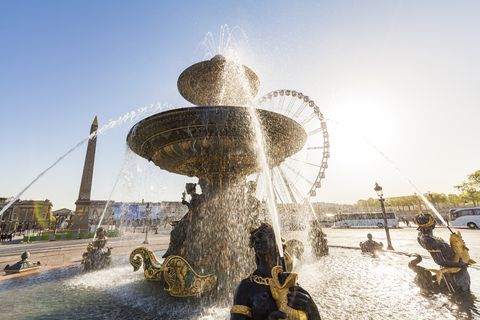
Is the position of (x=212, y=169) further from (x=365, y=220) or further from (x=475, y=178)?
(x=475, y=178)

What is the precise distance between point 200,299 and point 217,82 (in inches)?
256

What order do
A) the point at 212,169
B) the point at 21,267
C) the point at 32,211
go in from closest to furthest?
the point at 212,169 < the point at 21,267 < the point at 32,211

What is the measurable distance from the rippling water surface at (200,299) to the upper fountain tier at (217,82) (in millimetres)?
5486

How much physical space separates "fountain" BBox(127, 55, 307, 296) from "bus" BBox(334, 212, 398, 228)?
1249 inches

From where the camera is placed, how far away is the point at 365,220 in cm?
3447

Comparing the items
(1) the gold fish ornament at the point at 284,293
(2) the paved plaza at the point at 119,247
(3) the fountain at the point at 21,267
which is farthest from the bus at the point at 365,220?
(1) the gold fish ornament at the point at 284,293

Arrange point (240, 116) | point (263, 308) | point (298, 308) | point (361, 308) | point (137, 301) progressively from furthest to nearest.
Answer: point (240, 116), point (137, 301), point (361, 308), point (263, 308), point (298, 308)

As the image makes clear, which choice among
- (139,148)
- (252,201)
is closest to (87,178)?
(139,148)

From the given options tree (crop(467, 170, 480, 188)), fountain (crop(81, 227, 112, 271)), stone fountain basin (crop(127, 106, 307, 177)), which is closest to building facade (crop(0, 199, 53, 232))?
fountain (crop(81, 227, 112, 271))

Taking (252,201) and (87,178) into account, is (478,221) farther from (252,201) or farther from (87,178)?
(87,178)

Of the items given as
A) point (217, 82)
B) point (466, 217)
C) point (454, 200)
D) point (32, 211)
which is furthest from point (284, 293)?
point (454, 200)

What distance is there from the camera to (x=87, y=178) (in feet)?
82.9

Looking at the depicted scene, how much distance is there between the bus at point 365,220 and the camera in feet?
102

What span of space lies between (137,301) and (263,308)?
3.71 m
